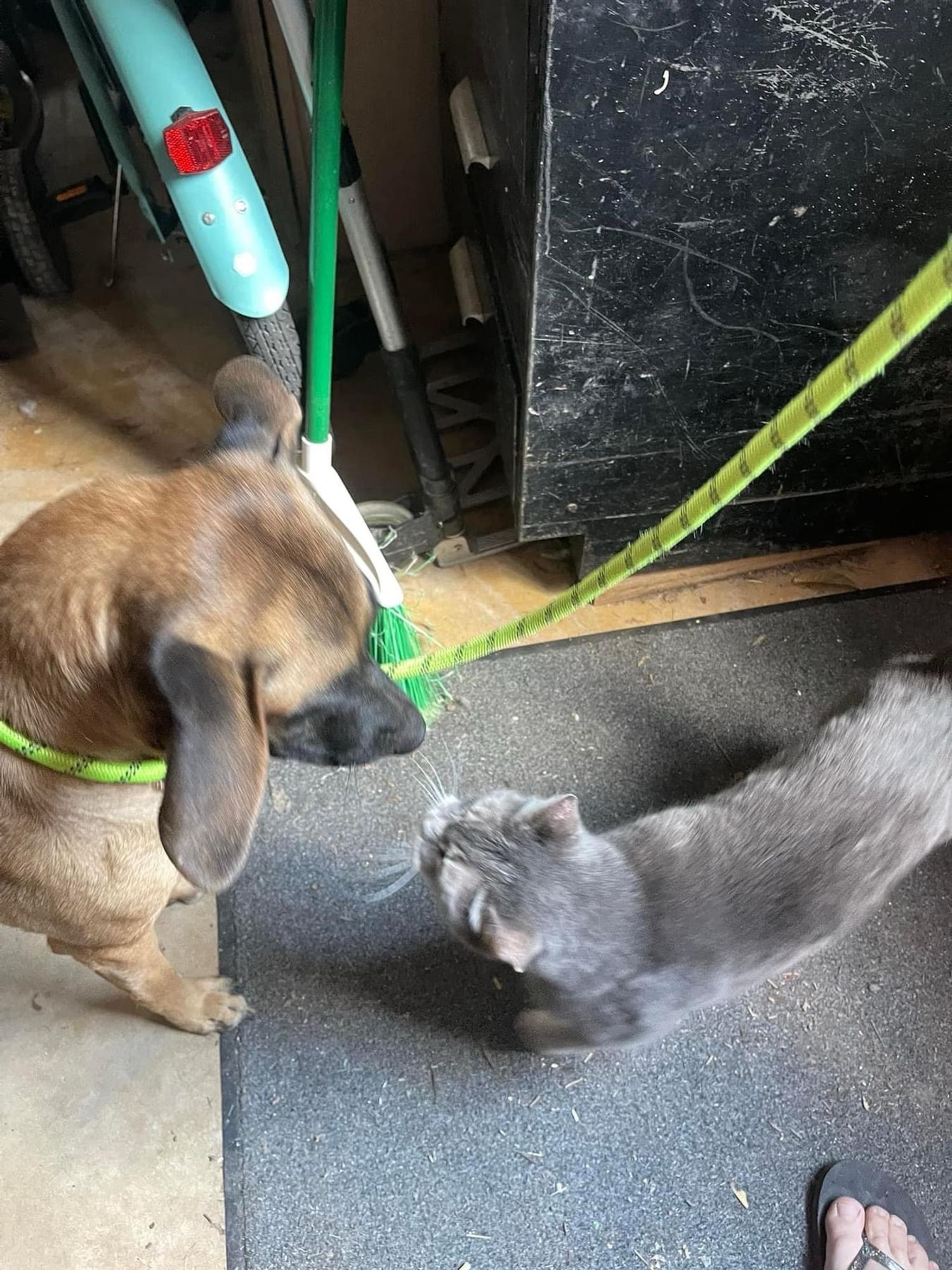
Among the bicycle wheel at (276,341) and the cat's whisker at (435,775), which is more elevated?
the bicycle wheel at (276,341)

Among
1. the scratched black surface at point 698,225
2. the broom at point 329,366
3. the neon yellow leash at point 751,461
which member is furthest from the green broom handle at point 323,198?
the neon yellow leash at point 751,461

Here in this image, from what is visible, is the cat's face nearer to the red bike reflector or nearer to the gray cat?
the gray cat

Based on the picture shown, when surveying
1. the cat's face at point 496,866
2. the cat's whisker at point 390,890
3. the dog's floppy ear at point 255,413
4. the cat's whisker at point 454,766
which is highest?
the dog's floppy ear at point 255,413

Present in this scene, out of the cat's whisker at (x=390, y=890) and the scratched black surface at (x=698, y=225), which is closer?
the scratched black surface at (x=698, y=225)

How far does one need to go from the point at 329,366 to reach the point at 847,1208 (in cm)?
192

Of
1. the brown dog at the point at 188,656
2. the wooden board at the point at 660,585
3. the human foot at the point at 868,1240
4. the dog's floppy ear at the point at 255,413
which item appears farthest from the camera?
the wooden board at the point at 660,585

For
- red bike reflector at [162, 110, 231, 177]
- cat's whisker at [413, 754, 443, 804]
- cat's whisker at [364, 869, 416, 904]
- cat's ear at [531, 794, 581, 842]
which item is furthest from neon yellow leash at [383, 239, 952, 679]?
red bike reflector at [162, 110, 231, 177]

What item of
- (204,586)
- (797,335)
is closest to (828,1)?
(797,335)

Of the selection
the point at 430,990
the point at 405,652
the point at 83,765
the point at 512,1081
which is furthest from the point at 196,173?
the point at 512,1081

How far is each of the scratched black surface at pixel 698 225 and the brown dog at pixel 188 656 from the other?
62 centimetres

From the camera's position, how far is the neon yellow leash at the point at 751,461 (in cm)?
85

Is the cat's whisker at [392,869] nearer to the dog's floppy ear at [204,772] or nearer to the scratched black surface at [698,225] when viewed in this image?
the scratched black surface at [698,225]

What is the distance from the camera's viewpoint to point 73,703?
3.61 ft

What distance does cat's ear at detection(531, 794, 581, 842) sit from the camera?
1.51 metres
